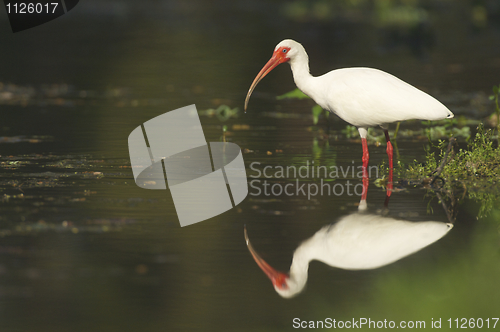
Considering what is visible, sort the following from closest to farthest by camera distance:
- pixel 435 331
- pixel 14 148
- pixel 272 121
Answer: pixel 435 331
pixel 14 148
pixel 272 121

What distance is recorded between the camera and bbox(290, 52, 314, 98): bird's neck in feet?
29.8

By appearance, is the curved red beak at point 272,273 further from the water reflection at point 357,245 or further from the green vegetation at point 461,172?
the green vegetation at point 461,172

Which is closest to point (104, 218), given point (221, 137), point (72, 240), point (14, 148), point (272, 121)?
point (72, 240)

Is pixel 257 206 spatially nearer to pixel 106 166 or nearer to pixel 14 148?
pixel 106 166

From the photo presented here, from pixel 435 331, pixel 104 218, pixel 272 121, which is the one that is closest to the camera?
pixel 435 331

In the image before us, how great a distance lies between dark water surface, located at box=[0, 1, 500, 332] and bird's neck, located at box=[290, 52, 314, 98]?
86 centimetres

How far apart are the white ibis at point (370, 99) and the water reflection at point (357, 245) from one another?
64.0 inches

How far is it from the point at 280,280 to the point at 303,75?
399 cm

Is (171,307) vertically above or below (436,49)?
above

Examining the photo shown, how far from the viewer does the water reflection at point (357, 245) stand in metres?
5.70

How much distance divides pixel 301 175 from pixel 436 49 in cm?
1568

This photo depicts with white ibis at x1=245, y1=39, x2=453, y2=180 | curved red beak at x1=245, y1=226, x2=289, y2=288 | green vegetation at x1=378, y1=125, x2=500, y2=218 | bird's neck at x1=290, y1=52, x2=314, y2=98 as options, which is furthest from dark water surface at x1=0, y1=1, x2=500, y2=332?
bird's neck at x1=290, y1=52, x2=314, y2=98

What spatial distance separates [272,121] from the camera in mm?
12617

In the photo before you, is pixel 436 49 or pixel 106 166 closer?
pixel 106 166
